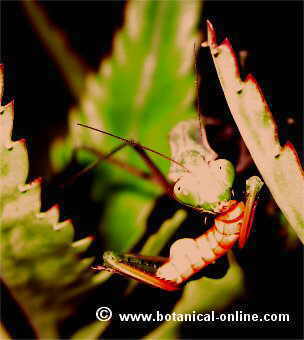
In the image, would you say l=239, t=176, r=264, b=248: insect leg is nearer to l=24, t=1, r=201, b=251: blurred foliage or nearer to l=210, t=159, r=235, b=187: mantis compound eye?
l=210, t=159, r=235, b=187: mantis compound eye

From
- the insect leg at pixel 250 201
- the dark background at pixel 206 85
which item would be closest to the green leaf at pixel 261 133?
the insect leg at pixel 250 201

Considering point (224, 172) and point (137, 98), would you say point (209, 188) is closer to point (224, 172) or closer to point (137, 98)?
point (224, 172)

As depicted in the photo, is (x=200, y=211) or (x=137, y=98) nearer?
(x=200, y=211)

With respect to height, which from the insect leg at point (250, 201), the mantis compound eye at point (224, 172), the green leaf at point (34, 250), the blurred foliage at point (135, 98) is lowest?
the green leaf at point (34, 250)

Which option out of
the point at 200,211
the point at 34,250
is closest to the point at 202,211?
the point at 200,211

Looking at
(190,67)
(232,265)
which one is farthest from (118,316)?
(190,67)

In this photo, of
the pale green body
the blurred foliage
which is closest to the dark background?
the blurred foliage

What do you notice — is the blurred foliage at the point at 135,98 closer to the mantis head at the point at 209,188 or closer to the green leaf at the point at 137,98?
the green leaf at the point at 137,98
